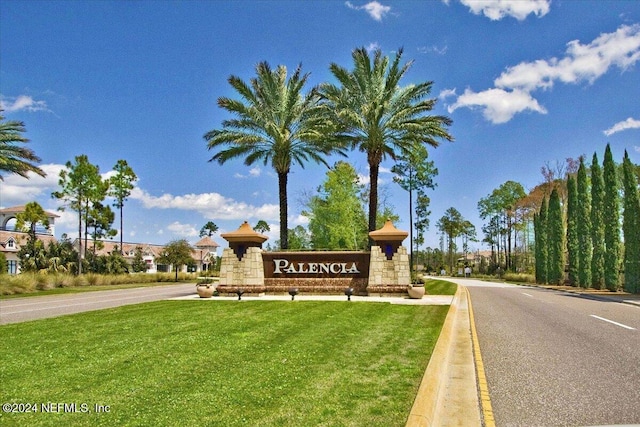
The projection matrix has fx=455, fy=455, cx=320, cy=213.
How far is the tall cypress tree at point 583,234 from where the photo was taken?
32.2 meters

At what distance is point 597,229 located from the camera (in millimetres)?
30344

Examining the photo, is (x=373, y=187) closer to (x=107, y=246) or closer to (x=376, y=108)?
(x=376, y=108)

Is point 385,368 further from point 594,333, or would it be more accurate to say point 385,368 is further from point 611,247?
point 611,247

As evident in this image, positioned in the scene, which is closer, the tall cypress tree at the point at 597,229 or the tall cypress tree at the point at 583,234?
the tall cypress tree at the point at 597,229

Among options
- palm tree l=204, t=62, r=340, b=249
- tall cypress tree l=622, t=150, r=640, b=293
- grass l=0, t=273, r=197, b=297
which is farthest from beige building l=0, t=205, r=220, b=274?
tall cypress tree l=622, t=150, r=640, b=293

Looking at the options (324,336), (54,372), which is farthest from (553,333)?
(54,372)

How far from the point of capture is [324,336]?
9273 millimetres

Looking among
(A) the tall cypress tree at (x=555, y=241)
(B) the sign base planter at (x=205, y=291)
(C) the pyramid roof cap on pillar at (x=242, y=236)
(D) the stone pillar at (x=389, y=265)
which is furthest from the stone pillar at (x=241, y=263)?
(A) the tall cypress tree at (x=555, y=241)

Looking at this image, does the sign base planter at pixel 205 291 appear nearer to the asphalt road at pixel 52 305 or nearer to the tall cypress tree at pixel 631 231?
the asphalt road at pixel 52 305

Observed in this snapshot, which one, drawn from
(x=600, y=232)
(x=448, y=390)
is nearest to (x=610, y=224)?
(x=600, y=232)

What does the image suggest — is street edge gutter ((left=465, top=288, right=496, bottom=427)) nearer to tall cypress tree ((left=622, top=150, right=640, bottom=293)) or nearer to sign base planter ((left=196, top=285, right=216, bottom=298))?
sign base planter ((left=196, top=285, right=216, bottom=298))

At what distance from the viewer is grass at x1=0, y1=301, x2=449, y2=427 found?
4.68 m

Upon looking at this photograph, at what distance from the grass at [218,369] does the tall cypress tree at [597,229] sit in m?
24.7

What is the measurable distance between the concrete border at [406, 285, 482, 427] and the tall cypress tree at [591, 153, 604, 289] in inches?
1017
